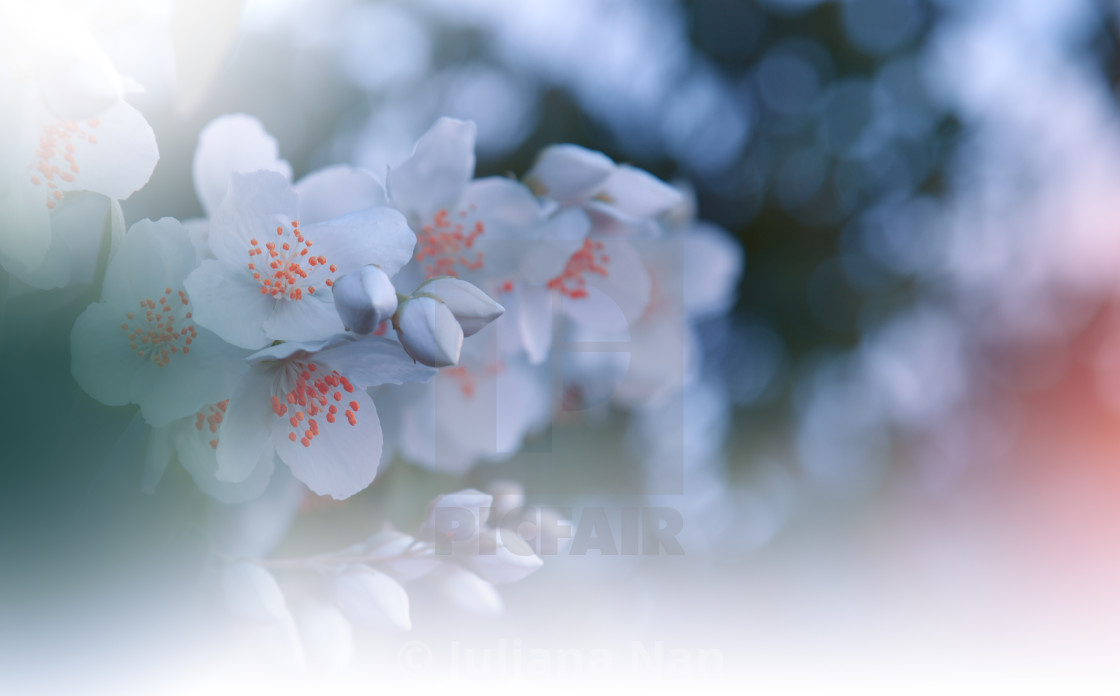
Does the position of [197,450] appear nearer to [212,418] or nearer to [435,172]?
[212,418]

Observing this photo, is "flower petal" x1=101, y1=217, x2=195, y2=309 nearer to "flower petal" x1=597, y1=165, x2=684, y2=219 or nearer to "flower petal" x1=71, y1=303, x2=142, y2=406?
"flower petal" x1=71, y1=303, x2=142, y2=406

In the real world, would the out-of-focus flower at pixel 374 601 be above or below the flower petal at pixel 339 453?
below

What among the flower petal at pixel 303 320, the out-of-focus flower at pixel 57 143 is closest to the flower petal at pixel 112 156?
the out-of-focus flower at pixel 57 143

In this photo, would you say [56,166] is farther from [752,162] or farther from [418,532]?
[752,162]

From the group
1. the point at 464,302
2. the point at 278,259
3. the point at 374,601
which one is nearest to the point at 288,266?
the point at 278,259

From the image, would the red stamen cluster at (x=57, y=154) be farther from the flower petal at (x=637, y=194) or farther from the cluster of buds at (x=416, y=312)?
the flower petal at (x=637, y=194)
